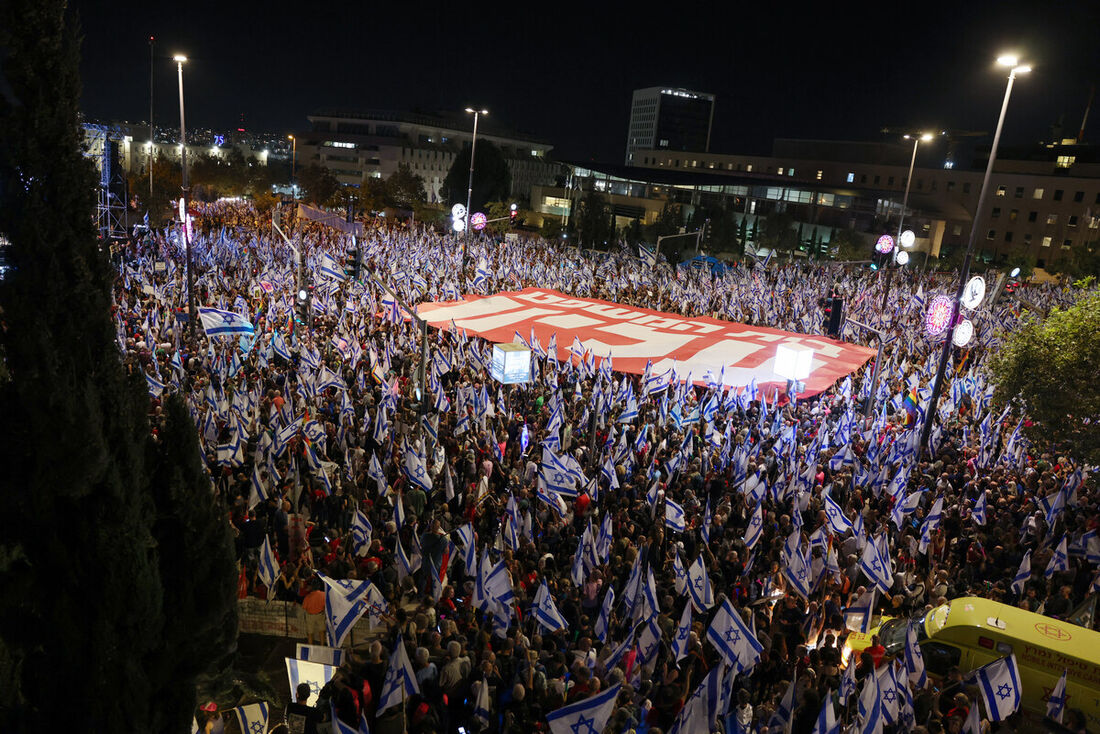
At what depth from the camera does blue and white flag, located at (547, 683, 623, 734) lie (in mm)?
6492

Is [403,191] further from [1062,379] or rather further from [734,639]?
[734,639]

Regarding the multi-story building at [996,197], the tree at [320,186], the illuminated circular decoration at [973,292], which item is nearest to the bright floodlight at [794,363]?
the illuminated circular decoration at [973,292]

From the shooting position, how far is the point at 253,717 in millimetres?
7109

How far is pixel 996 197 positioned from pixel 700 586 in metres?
80.8

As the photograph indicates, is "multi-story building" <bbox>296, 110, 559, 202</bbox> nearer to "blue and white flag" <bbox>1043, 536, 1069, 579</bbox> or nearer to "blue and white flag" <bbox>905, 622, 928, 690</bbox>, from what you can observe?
"blue and white flag" <bbox>1043, 536, 1069, 579</bbox>

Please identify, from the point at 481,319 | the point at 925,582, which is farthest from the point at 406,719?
the point at 481,319

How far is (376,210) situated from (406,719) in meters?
69.7

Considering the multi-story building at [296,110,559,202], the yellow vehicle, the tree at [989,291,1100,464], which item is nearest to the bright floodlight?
the tree at [989,291,1100,464]

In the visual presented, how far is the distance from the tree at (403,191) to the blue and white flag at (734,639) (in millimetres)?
69788

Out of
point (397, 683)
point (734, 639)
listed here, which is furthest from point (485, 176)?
point (397, 683)

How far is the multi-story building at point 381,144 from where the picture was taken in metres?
115

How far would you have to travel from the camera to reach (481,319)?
2961 cm

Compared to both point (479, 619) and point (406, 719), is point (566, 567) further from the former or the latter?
point (406, 719)

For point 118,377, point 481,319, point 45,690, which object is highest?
point 118,377
